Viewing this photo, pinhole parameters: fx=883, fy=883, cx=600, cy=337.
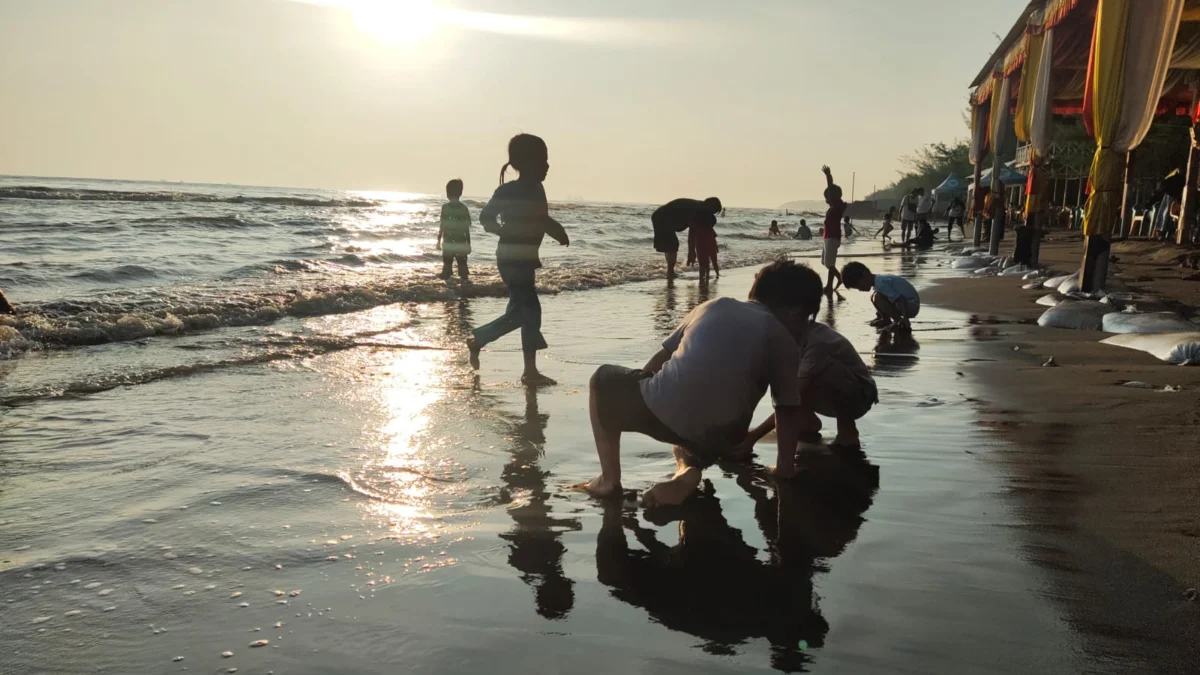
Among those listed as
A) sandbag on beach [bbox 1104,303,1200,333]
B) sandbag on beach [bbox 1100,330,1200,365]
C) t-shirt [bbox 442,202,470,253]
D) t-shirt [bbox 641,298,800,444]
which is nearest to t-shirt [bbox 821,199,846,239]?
sandbag on beach [bbox 1104,303,1200,333]

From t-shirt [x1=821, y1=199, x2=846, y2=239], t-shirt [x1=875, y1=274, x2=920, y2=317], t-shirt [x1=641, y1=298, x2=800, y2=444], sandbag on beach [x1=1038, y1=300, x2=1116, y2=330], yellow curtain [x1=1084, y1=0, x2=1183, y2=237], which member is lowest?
sandbag on beach [x1=1038, y1=300, x2=1116, y2=330]

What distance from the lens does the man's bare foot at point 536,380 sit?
6435 mm

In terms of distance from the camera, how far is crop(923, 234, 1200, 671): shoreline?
2588mm

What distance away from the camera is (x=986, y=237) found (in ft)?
90.5

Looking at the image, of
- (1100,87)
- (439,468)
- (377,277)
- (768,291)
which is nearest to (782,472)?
(768,291)

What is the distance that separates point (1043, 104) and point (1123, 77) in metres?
3.88

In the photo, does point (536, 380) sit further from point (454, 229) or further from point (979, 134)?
point (979, 134)

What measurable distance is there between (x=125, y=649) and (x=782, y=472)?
8.40 feet

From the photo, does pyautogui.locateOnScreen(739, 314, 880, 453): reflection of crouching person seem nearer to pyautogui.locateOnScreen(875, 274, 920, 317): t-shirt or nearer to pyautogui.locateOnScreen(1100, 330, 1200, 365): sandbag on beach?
pyautogui.locateOnScreen(1100, 330, 1200, 365): sandbag on beach

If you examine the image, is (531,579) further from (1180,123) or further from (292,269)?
(1180,123)

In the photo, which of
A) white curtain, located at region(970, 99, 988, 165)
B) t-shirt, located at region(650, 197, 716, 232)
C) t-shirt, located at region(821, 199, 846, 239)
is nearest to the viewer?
t-shirt, located at region(650, 197, 716, 232)

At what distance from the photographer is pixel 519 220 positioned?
652cm

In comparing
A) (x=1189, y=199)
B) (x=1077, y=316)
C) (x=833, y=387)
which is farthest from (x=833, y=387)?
(x=1189, y=199)

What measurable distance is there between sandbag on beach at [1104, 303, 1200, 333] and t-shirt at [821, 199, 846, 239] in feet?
17.3
